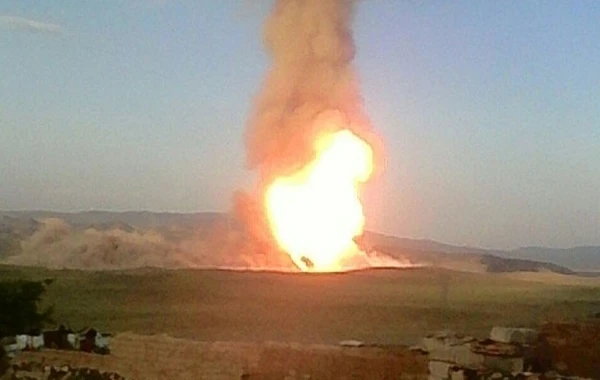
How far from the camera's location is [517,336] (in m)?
20.7

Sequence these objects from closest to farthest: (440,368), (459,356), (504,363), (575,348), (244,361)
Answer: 1. (504,363)
2. (440,368)
3. (459,356)
4. (575,348)
5. (244,361)

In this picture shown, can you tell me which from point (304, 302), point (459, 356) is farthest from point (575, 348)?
point (304, 302)

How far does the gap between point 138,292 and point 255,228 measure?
24.8ft

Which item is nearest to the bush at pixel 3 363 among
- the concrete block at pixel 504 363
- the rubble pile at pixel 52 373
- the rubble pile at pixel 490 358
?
the rubble pile at pixel 52 373

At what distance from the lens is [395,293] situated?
49.4 meters

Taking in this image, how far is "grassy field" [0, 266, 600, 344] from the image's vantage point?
1485 inches

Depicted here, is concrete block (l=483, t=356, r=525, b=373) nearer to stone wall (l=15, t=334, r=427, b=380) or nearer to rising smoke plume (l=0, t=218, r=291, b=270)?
stone wall (l=15, t=334, r=427, b=380)

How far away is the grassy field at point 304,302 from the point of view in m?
37.7

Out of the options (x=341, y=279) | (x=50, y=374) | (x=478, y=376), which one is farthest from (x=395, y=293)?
(x=478, y=376)

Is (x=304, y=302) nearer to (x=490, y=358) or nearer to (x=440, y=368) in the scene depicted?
(x=440, y=368)

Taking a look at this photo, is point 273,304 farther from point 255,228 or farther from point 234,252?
point 234,252

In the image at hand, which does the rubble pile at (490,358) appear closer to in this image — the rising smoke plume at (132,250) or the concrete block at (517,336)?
the concrete block at (517,336)

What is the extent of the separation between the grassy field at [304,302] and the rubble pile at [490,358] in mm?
12148

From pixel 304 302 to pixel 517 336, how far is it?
81.3ft
